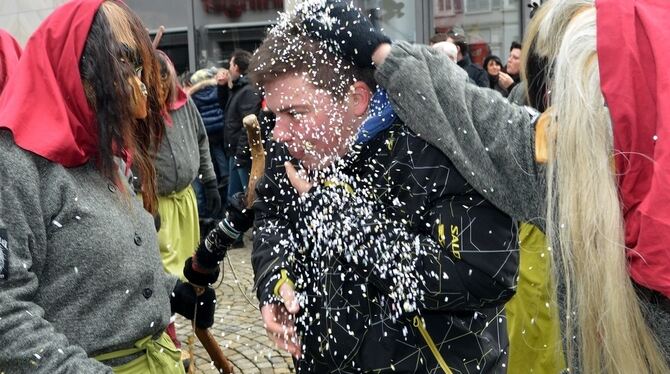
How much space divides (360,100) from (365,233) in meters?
0.33

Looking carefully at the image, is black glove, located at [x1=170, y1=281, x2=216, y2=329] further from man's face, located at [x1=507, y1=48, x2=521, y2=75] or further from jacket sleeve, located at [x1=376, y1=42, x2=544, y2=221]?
man's face, located at [x1=507, y1=48, x2=521, y2=75]

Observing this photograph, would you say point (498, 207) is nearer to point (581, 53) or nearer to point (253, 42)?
point (581, 53)

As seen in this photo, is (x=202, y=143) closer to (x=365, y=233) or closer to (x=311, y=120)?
(x=311, y=120)

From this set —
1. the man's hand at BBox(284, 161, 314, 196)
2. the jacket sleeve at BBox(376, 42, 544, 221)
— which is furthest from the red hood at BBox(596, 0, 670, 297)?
the man's hand at BBox(284, 161, 314, 196)

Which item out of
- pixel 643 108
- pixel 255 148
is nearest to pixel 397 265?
pixel 643 108

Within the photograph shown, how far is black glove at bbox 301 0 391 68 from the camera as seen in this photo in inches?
60.9

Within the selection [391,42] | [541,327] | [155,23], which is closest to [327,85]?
[391,42]

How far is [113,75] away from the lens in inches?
69.9

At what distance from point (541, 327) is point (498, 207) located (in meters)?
1.53

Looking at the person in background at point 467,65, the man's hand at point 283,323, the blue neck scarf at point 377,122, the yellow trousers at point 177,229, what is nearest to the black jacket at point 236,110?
the person in background at point 467,65

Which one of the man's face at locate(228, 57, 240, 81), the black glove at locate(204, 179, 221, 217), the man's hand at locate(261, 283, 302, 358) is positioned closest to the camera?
the man's hand at locate(261, 283, 302, 358)

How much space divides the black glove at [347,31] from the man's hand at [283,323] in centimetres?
60

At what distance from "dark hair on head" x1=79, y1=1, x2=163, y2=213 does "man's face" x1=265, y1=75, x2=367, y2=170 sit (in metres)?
0.42

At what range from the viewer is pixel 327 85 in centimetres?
164
